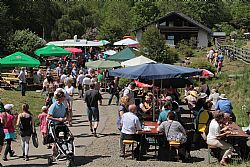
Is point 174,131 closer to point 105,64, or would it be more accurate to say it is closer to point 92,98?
point 92,98

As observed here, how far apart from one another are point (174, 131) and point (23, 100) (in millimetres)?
11223

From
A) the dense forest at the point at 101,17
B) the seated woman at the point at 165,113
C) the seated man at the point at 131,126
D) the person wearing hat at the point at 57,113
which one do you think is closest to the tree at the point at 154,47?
the seated woman at the point at 165,113

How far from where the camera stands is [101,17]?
91000 millimetres

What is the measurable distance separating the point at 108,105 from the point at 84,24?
56.5 m

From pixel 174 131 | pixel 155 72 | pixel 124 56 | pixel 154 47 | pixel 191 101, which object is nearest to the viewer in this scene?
pixel 174 131

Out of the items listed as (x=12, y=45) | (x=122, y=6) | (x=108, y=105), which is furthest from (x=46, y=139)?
(x=122, y=6)

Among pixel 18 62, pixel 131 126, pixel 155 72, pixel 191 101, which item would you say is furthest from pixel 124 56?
pixel 131 126

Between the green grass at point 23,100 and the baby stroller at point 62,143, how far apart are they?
22.8ft

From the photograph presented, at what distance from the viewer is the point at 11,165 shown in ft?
35.4

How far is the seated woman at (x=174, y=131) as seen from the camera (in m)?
10.6

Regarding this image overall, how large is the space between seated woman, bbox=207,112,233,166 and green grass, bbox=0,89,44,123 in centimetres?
883

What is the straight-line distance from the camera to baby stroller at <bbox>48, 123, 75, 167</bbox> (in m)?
10.3

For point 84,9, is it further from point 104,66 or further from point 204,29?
point 104,66

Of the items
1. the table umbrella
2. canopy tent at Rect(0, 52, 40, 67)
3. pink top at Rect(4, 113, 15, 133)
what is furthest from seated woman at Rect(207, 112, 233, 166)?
canopy tent at Rect(0, 52, 40, 67)
